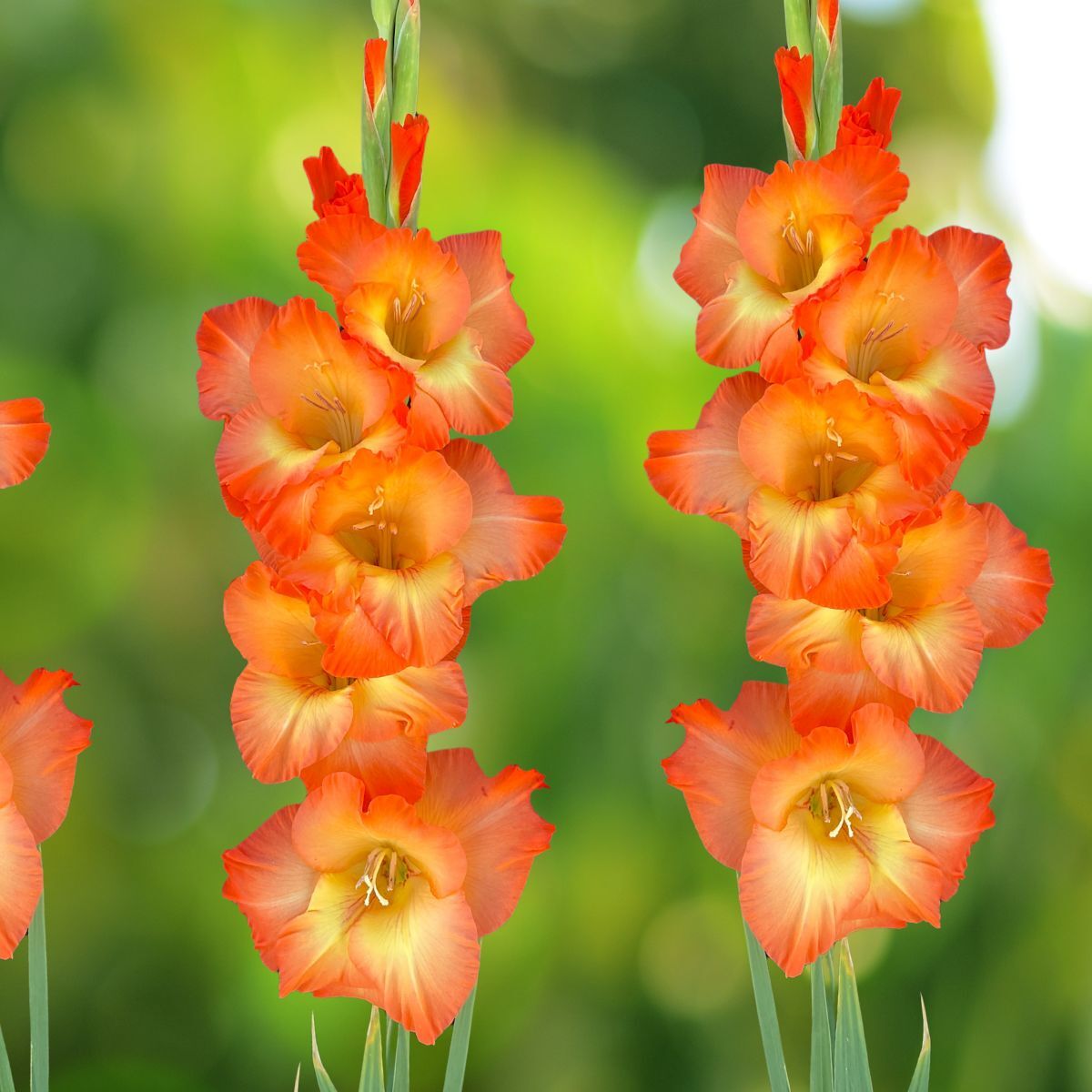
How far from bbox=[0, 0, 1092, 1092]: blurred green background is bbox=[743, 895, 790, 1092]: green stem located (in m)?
0.57

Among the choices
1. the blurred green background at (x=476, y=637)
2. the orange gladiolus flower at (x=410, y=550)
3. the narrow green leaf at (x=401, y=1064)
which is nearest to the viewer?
the orange gladiolus flower at (x=410, y=550)

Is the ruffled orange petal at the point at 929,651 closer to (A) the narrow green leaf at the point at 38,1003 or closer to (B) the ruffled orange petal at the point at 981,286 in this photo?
(B) the ruffled orange petal at the point at 981,286

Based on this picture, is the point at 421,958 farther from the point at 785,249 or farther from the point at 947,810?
the point at 785,249

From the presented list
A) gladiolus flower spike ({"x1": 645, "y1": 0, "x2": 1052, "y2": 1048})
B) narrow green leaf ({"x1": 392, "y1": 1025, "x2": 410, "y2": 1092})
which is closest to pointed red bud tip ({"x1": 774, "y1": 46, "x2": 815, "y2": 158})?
gladiolus flower spike ({"x1": 645, "y1": 0, "x2": 1052, "y2": 1048})

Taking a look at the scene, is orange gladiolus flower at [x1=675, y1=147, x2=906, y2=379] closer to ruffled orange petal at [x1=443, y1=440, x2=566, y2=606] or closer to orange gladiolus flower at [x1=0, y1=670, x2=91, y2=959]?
ruffled orange petal at [x1=443, y1=440, x2=566, y2=606]

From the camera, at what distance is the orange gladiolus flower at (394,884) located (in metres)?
0.84

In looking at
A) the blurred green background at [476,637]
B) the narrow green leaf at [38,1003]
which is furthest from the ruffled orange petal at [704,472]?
the blurred green background at [476,637]

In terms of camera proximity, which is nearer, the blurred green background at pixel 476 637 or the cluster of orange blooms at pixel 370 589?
the cluster of orange blooms at pixel 370 589

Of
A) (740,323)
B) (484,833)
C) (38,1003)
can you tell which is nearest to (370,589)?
(484,833)

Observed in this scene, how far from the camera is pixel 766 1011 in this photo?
2.99 ft

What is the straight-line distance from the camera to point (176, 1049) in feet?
4.94

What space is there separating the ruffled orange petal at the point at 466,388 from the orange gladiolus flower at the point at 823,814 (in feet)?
0.67

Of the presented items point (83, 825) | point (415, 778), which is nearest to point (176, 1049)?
point (83, 825)

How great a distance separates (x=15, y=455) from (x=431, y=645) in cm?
30
